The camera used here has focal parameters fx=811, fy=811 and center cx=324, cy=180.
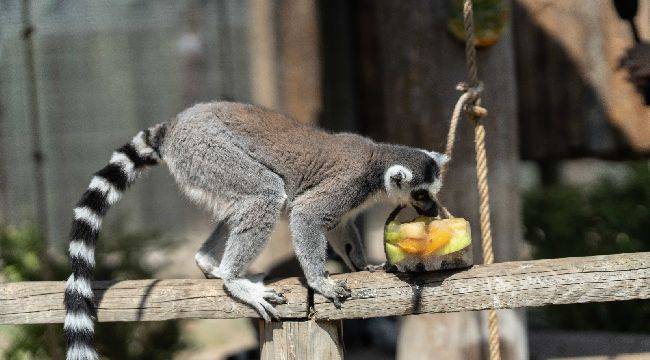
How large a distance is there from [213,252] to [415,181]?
1.10 metres

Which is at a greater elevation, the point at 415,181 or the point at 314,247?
the point at 415,181

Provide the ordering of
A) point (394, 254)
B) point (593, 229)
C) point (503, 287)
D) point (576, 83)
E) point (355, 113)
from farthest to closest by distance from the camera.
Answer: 1. point (593, 229)
2. point (355, 113)
3. point (576, 83)
4. point (394, 254)
5. point (503, 287)

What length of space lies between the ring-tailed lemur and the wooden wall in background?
6.04 ft

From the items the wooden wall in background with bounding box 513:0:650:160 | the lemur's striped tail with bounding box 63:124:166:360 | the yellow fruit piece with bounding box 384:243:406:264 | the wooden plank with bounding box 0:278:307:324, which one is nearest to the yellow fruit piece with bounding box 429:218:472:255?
the yellow fruit piece with bounding box 384:243:406:264

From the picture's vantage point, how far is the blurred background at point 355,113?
177 inches

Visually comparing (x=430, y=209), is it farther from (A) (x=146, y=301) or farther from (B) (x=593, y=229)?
(B) (x=593, y=229)

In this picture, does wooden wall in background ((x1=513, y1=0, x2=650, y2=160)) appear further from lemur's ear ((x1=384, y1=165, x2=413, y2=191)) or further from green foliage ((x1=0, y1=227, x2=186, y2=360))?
green foliage ((x1=0, y1=227, x2=186, y2=360))

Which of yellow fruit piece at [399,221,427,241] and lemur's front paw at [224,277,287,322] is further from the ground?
yellow fruit piece at [399,221,427,241]

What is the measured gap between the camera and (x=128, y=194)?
9727 mm

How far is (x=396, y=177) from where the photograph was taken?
3.74m

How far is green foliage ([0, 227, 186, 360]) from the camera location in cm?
581

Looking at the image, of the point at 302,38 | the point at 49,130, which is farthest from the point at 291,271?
the point at 49,130

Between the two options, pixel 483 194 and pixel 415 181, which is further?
pixel 415 181

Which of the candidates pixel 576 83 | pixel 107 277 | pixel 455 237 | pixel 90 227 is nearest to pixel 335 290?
pixel 455 237
